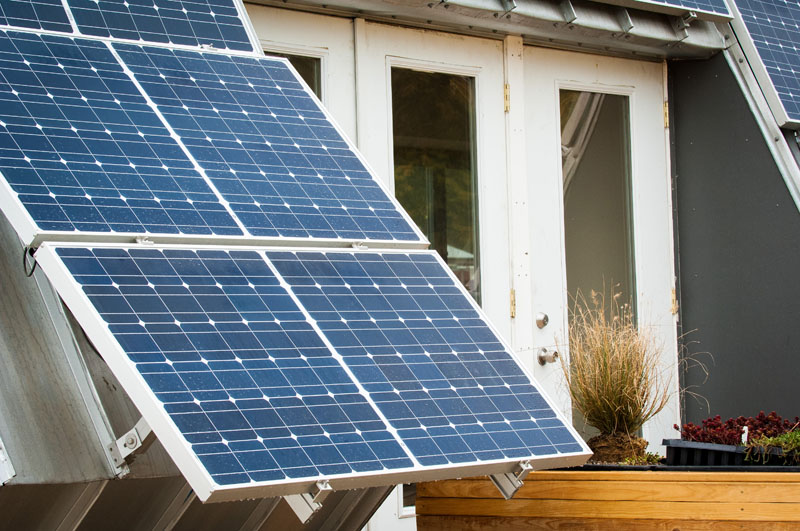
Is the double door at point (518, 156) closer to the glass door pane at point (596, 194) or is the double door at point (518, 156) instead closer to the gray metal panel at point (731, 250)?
the glass door pane at point (596, 194)

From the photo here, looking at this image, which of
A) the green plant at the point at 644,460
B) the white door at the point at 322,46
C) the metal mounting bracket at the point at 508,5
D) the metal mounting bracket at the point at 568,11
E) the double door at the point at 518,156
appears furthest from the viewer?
the metal mounting bracket at the point at 568,11

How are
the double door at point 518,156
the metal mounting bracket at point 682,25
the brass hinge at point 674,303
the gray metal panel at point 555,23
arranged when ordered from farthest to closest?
the brass hinge at point 674,303, the metal mounting bracket at point 682,25, the double door at point 518,156, the gray metal panel at point 555,23

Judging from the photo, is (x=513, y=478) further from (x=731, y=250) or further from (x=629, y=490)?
(x=731, y=250)

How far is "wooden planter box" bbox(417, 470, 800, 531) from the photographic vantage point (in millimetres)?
4754

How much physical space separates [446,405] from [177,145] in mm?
1543

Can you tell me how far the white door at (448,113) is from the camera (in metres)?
6.57

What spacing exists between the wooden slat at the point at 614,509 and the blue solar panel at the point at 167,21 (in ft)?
7.99

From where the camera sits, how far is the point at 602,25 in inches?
276

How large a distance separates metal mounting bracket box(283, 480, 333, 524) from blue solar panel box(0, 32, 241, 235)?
1.16 meters

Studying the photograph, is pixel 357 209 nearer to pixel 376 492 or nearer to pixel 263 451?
pixel 376 492

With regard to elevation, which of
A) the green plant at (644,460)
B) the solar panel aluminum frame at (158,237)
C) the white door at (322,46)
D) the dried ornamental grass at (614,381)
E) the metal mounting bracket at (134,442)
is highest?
the white door at (322,46)

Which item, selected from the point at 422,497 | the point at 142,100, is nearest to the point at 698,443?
the point at 422,497

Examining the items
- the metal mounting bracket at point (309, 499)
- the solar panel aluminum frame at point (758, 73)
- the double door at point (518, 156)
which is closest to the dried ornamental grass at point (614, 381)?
the double door at point (518, 156)

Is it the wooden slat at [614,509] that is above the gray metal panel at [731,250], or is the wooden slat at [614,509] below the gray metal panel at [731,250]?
below
